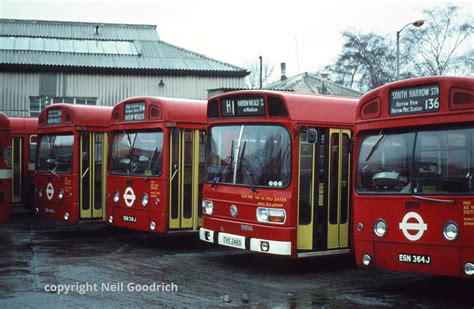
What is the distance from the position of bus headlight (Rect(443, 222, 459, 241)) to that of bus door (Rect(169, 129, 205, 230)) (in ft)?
19.1

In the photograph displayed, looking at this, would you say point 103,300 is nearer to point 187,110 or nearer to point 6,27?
point 187,110

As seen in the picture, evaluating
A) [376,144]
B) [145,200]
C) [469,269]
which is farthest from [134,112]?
[469,269]

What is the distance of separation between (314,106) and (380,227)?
99.6 inches

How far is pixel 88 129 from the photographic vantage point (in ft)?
50.1

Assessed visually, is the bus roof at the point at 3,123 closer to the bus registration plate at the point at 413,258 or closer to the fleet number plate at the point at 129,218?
the fleet number plate at the point at 129,218

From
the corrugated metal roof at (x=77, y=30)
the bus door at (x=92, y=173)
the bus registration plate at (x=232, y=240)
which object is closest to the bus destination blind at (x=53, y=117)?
the bus door at (x=92, y=173)

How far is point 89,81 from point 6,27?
7695 mm

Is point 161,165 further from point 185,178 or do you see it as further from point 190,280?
point 190,280

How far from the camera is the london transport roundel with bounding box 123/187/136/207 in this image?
13508mm

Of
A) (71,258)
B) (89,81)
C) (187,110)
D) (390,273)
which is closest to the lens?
(390,273)

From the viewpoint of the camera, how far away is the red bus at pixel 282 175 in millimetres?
10570

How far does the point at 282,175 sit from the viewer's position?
1061 cm

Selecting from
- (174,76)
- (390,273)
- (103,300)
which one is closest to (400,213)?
(390,273)

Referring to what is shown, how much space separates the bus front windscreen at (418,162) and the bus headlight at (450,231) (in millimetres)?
403
